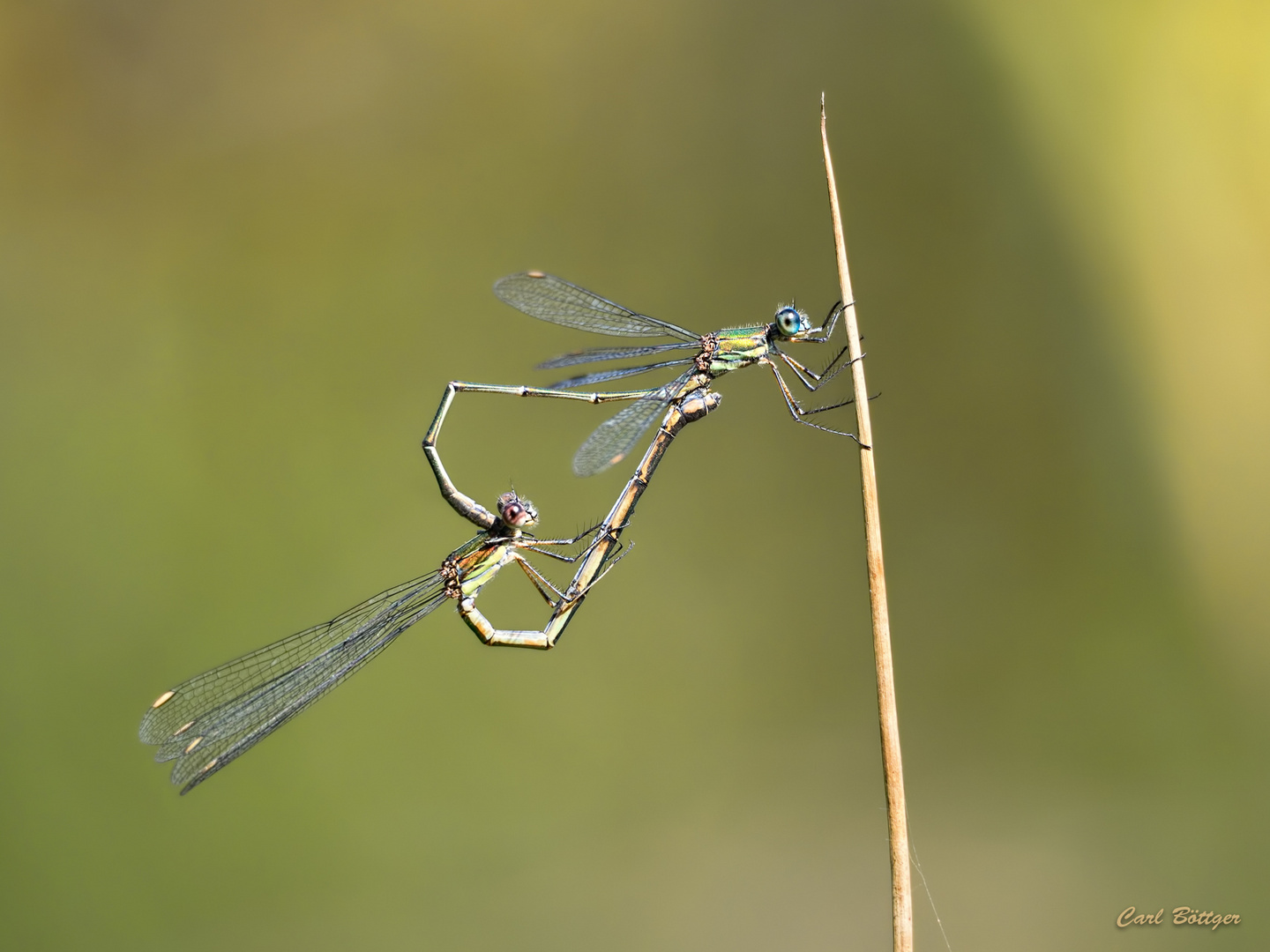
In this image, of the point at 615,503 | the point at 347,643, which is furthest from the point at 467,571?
the point at 615,503

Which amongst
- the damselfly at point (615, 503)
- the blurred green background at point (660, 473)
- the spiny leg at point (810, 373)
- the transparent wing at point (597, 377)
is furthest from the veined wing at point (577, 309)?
the blurred green background at point (660, 473)

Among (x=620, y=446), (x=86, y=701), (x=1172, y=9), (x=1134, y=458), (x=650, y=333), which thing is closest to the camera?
(x=620, y=446)

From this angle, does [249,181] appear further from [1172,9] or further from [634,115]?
[1172,9]

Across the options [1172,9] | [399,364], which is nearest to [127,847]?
[399,364]

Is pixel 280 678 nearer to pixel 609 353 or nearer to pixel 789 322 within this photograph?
pixel 609 353

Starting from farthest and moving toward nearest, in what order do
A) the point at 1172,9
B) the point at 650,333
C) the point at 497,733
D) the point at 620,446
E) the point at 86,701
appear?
the point at 497,733 → the point at 86,701 → the point at 1172,9 → the point at 650,333 → the point at 620,446

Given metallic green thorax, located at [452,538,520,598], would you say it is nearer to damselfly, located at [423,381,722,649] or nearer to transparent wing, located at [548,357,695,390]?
damselfly, located at [423,381,722,649]

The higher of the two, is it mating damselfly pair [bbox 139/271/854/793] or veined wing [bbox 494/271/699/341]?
veined wing [bbox 494/271/699/341]

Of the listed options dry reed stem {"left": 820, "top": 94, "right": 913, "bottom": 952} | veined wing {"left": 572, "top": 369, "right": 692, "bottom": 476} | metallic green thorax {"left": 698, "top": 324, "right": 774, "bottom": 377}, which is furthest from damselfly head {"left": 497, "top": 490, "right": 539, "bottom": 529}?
dry reed stem {"left": 820, "top": 94, "right": 913, "bottom": 952}
